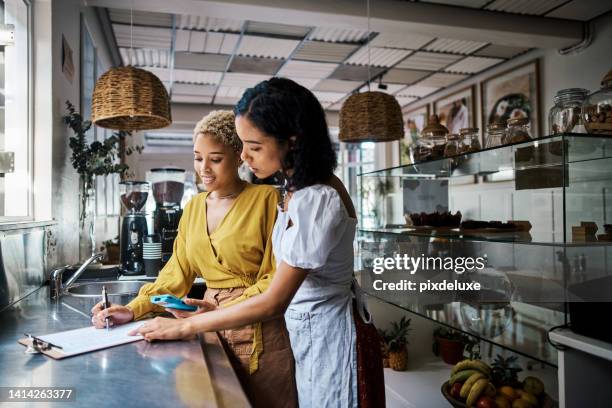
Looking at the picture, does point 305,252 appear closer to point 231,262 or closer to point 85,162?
point 231,262

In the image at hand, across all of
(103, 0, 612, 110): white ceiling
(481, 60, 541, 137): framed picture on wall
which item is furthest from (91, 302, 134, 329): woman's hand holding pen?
(481, 60, 541, 137): framed picture on wall

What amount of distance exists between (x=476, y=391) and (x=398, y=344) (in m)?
1.12

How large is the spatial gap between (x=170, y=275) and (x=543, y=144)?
1.30 meters

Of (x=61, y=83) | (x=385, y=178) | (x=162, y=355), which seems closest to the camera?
(x=162, y=355)

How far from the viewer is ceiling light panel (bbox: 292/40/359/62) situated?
17.2 ft

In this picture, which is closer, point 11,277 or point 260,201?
point 260,201

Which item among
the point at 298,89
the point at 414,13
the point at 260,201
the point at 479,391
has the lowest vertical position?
the point at 479,391

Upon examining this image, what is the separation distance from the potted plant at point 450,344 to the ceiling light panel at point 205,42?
362 centimetres

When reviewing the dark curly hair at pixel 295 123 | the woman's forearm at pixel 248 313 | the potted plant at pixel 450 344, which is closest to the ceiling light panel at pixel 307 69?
the potted plant at pixel 450 344

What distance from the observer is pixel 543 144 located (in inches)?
59.0

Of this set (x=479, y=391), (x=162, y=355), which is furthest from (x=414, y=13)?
(x=162, y=355)

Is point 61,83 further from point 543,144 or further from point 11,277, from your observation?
point 543,144

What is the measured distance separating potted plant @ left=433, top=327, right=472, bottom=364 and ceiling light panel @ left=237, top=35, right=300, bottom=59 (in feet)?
11.3

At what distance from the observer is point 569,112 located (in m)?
1.67
